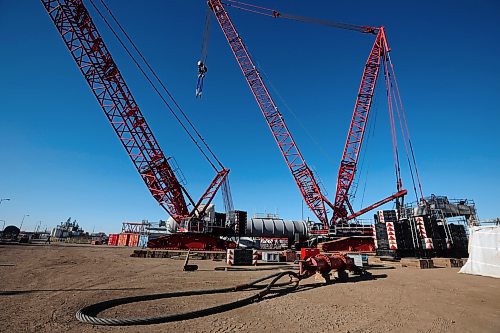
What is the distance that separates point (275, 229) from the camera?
121ft

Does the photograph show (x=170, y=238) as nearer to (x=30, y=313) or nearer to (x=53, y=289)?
(x=53, y=289)

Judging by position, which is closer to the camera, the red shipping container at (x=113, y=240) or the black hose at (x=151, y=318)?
the black hose at (x=151, y=318)

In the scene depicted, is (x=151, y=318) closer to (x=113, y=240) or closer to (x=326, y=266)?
(x=326, y=266)

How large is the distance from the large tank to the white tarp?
23396 millimetres

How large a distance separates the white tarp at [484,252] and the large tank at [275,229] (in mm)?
23396

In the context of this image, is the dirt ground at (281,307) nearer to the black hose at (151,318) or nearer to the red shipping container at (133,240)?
the black hose at (151,318)

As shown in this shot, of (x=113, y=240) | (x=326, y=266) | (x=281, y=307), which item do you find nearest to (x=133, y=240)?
(x=113, y=240)

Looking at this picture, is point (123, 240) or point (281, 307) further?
point (123, 240)

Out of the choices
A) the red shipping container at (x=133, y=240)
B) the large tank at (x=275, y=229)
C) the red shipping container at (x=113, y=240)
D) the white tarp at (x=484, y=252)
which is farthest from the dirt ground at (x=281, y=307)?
the red shipping container at (x=113, y=240)

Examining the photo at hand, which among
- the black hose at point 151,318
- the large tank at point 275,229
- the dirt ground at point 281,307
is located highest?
the large tank at point 275,229

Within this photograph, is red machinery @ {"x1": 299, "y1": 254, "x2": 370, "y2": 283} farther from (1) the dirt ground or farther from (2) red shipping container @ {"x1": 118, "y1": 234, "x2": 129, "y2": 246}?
(2) red shipping container @ {"x1": 118, "y1": 234, "x2": 129, "y2": 246}

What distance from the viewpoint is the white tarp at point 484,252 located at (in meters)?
13.0

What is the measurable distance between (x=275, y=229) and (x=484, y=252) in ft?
83.7

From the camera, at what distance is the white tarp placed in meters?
13.0
